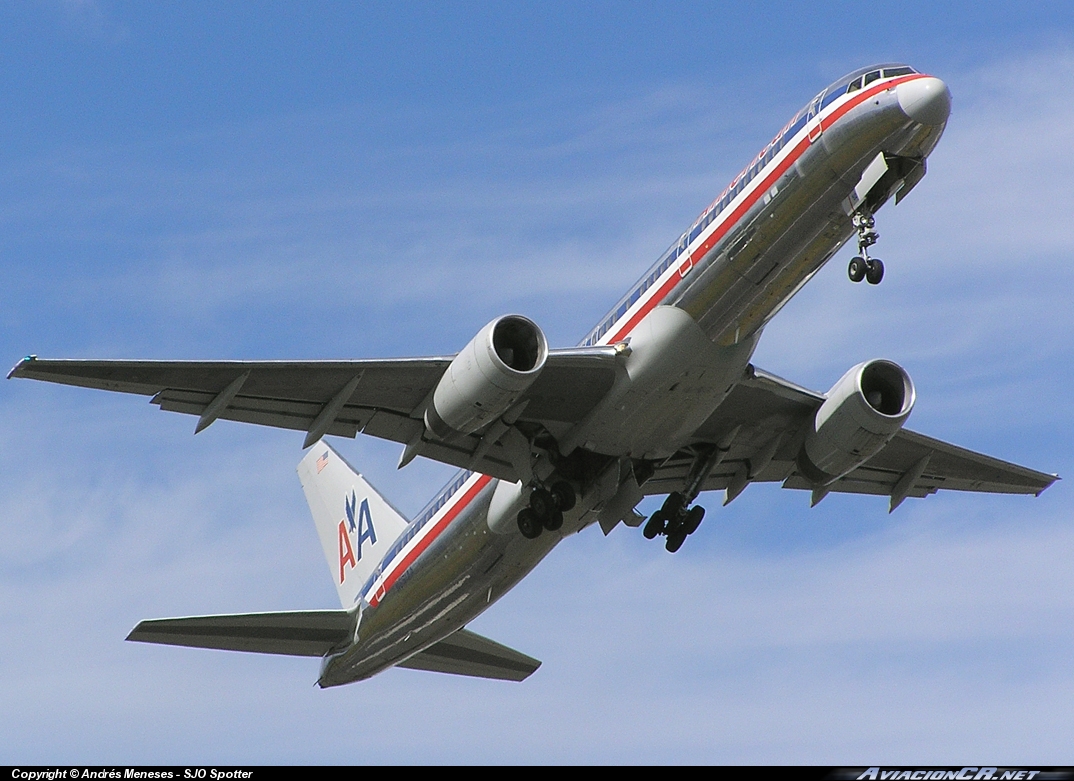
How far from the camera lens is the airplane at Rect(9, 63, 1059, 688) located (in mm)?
24922

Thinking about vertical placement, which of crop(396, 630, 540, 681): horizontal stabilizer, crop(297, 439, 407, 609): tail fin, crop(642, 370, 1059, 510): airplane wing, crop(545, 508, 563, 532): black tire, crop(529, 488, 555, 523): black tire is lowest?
crop(545, 508, 563, 532): black tire

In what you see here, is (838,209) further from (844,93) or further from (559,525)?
(559,525)

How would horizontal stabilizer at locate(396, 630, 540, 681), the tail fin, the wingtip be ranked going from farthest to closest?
the tail fin → horizontal stabilizer at locate(396, 630, 540, 681) → the wingtip

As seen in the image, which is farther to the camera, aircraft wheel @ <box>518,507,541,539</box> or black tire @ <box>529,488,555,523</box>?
aircraft wheel @ <box>518,507,541,539</box>

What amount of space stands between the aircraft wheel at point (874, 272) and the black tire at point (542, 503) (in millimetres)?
7289

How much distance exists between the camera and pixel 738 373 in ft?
87.0

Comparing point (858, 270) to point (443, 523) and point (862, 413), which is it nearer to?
point (862, 413)

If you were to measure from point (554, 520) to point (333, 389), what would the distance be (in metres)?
4.94

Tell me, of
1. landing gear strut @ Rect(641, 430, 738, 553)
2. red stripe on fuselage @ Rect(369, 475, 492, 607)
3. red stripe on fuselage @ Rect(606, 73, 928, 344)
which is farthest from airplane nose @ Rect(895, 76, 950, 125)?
red stripe on fuselage @ Rect(369, 475, 492, 607)

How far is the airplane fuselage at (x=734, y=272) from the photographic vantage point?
2450 centimetres

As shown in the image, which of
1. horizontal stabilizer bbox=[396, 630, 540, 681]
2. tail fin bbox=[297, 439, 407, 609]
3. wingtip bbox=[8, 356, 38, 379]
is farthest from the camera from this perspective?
tail fin bbox=[297, 439, 407, 609]

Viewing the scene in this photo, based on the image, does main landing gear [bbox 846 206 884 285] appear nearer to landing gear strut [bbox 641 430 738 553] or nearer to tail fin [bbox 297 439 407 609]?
landing gear strut [bbox 641 430 738 553]

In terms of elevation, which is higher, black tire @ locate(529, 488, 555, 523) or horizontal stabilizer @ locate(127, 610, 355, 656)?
horizontal stabilizer @ locate(127, 610, 355, 656)

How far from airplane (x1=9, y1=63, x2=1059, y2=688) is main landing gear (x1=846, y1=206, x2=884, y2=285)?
25 mm
